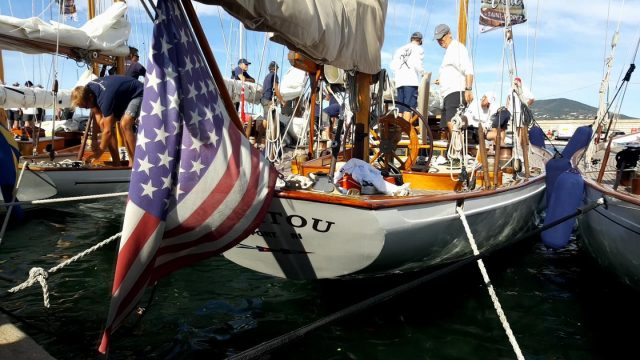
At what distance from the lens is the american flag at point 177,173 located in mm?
2795

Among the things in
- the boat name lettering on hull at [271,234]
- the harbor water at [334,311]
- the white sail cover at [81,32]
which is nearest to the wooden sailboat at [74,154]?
the white sail cover at [81,32]

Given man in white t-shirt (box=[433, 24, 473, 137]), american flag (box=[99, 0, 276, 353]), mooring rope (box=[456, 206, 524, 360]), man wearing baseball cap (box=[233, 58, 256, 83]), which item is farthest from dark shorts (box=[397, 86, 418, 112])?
american flag (box=[99, 0, 276, 353])

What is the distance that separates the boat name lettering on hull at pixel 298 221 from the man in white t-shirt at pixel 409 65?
16.7ft

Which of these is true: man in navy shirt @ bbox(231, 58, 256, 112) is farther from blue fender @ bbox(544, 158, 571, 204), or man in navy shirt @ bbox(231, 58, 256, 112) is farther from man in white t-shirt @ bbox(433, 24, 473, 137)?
blue fender @ bbox(544, 158, 571, 204)

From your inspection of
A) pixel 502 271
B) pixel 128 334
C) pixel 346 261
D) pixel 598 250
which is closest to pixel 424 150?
pixel 502 271

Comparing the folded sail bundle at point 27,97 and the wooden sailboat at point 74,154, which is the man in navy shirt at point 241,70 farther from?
the folded sail bundle at point 27,97

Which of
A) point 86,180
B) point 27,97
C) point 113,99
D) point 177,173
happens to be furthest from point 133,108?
point 27,97

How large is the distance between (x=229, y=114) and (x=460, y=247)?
2839 mm

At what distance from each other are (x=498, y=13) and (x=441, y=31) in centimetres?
737

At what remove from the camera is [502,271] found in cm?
653

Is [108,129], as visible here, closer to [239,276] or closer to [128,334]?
[239,276]

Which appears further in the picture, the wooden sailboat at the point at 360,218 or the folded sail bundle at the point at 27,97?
the folded sail bundle at the point at 27,97

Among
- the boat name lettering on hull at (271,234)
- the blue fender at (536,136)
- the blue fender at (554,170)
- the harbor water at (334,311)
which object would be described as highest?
the blue fender at (536,136)

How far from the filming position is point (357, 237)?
3.99 meters
